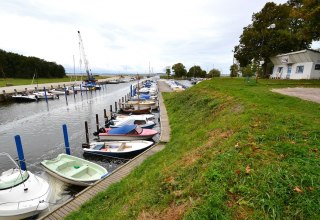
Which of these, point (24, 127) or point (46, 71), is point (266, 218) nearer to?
point (24, 127)

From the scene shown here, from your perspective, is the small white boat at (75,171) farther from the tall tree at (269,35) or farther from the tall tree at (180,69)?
the tall tree at (180,69)

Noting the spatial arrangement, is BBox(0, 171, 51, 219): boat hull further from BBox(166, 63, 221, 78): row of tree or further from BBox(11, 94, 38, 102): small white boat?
BBox(166, 63, 221, 78): row of tree

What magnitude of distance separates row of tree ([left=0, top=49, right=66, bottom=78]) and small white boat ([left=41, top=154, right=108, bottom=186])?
78.1 metres

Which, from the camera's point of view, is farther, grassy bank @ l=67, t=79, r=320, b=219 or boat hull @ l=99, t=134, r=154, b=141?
boat hull @ l=99, t=134, r=154, b=141

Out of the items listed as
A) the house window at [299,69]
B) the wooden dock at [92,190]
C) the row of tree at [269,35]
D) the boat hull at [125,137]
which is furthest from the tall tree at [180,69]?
the wooden dock at [92,190]

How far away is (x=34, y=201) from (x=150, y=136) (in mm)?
10783

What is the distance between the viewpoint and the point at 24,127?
26453mm

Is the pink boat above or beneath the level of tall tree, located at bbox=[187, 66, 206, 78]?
beneath

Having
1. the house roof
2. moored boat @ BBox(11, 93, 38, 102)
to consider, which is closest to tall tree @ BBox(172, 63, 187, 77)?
the house roof

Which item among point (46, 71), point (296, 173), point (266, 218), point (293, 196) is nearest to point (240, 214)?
point (266, 218)

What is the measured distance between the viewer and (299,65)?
31.1 meters

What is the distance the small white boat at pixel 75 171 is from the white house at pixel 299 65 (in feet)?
106

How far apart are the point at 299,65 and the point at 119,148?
31.6 m

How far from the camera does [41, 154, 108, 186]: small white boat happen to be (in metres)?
11.5
